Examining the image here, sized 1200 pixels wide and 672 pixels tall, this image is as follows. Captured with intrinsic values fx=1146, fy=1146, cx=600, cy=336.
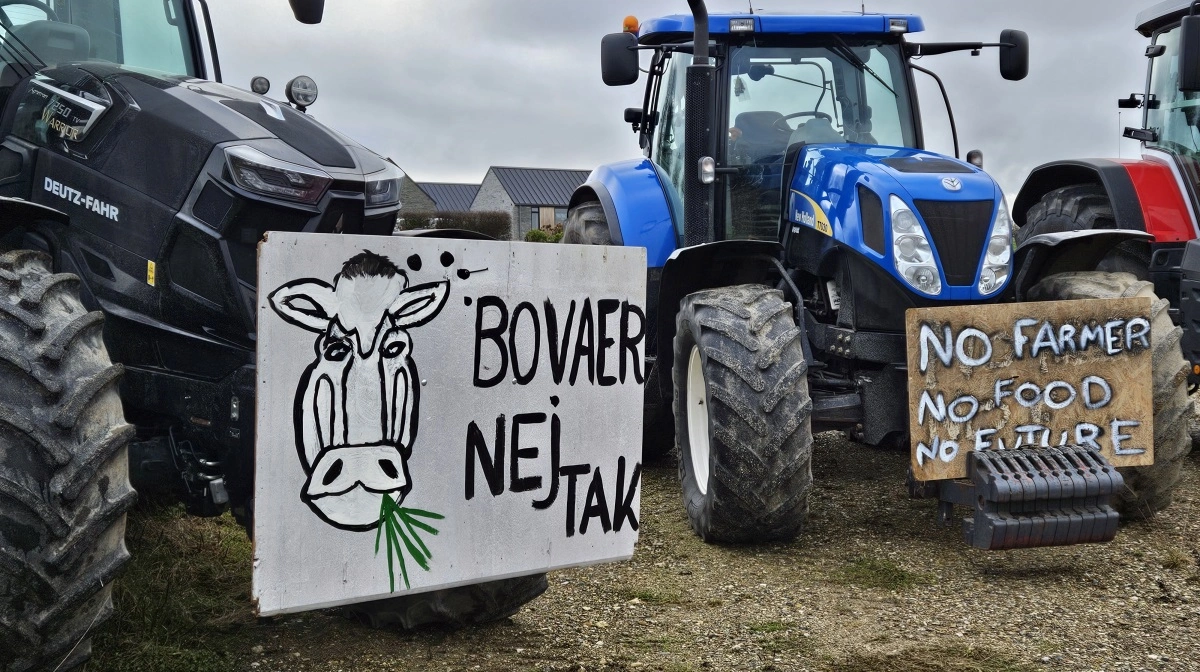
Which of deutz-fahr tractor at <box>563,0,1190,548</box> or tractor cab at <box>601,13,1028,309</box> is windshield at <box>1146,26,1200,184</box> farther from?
tractor cab at <box>601,13,1028,309</box>

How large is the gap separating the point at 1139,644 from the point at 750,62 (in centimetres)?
354

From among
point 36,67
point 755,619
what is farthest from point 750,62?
point 36,67

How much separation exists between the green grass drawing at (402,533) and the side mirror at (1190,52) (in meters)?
Answer: 5.57

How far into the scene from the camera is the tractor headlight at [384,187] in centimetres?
373

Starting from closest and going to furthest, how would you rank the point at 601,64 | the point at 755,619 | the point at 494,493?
the point at 494,493
the point at 755,619
the point at 601,64

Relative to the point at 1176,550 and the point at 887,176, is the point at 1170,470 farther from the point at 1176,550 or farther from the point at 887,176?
the point at 887,176

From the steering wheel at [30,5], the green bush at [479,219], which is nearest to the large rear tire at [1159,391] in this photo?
the steering wheel at [30,5]

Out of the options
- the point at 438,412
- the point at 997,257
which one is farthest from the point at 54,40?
the point at 997,257

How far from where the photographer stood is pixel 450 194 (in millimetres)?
66750

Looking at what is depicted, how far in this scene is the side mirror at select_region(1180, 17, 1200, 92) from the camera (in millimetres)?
6590

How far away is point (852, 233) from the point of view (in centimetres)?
538

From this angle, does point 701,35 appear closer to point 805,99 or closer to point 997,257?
point 805,99

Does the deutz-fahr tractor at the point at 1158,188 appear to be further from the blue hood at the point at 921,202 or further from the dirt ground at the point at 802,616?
the dirt ground at the point at 802,616

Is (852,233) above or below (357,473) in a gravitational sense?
above
